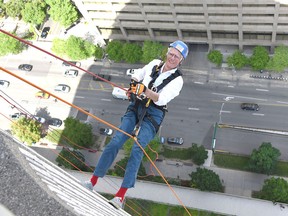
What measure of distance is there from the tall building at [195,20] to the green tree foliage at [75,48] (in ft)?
9.64

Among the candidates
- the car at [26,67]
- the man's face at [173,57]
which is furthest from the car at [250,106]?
the man's face at [173,57]

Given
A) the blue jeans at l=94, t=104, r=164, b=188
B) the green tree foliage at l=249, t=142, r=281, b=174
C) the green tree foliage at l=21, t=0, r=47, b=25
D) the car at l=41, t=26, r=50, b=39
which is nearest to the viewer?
the blue jeans at l=94, t=104, r=164, b=188

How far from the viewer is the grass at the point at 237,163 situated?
4425cm

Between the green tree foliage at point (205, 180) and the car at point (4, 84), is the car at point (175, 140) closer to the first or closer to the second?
the green tree foliage at point (205, 180)

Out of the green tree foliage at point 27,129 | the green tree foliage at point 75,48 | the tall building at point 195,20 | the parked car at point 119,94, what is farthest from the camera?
the green tree foliage at point 75,48

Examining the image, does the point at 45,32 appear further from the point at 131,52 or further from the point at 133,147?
the point at 133,147

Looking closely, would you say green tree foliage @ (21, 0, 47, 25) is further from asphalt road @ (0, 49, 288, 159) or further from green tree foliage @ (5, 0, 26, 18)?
asphalt road @ (0, 49, 288, 159)

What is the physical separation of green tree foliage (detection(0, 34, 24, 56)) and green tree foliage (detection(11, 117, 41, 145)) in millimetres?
11483

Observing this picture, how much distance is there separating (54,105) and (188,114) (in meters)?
17.1

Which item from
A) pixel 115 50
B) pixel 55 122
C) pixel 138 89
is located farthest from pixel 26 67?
pixel 138 89

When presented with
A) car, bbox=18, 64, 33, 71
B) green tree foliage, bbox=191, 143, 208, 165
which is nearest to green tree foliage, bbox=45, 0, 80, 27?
car, bbox=18, 64, 33, 71

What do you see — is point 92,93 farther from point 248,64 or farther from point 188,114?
point 248,64

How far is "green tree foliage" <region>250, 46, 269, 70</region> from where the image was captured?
1887 inches

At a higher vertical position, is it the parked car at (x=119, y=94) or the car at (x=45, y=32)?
the car at (x=45, y=32)
